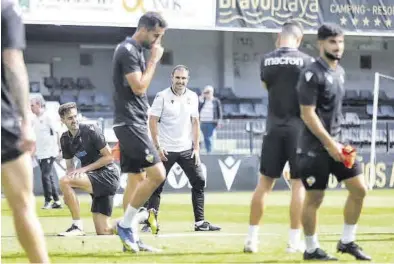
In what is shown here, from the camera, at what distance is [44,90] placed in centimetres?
3759

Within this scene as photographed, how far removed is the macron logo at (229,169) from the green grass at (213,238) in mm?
4786

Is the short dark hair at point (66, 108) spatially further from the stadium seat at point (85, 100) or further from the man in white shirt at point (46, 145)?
the stadium seat at point (85, 100)

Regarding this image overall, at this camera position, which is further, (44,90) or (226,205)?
(44,90)

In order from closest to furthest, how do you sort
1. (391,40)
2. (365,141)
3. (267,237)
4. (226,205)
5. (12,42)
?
1. (12,42)
2. (267,237)
3. (226,205)
4. (365,141)
5. (391,40)

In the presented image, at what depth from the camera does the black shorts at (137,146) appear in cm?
1075

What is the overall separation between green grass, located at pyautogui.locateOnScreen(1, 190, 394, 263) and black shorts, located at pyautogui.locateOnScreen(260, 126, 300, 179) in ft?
2.52

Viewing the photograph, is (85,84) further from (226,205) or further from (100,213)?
(100,213)

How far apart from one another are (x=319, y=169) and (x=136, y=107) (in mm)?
1987

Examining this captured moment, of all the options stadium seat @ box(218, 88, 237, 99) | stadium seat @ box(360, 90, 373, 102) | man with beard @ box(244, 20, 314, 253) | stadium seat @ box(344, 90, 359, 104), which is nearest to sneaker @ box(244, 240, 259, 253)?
man with beard @ box(244, 20, 314, 253)

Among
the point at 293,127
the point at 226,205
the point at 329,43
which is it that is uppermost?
the point at 329,43

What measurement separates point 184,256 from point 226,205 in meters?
10.2

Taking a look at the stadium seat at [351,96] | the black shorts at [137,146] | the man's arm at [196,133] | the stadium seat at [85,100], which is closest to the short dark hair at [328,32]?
the black shorts at [137,146]

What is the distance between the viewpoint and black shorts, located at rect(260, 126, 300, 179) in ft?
35.0

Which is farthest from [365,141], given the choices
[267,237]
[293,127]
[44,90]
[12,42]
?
[12,42]
